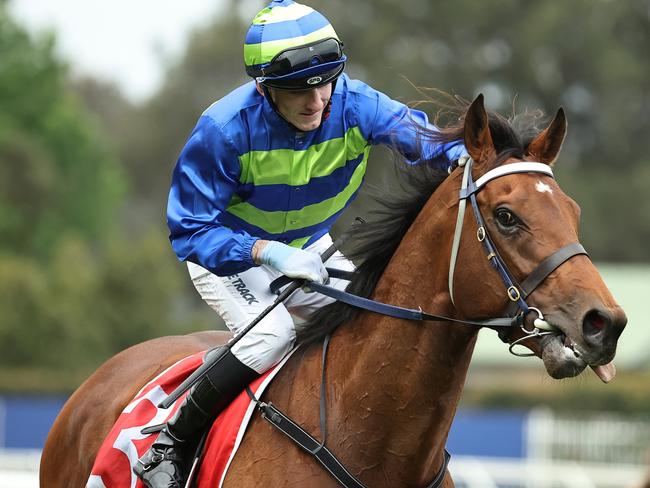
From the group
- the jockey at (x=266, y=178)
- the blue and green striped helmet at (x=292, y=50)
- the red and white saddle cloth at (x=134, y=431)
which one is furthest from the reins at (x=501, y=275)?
the red and white saddle cloth at (x=134, y=431)

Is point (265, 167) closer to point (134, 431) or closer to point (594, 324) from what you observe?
point (134, 431)

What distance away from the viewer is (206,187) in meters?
4.52

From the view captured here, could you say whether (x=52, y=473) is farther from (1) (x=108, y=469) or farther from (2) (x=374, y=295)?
(2) (x=374, y=295)

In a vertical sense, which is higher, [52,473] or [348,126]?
[348,126]

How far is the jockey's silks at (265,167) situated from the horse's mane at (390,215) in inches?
3.3

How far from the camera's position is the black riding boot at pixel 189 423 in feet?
14.7

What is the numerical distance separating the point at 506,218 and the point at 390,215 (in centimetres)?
63

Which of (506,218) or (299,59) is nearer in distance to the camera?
(506,218)

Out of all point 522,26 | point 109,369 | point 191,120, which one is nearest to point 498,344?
point 522,26

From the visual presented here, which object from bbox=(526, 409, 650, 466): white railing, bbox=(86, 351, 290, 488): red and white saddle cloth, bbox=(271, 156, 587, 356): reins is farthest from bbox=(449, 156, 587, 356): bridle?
bbox=(526, 409, 650, 466): white railing

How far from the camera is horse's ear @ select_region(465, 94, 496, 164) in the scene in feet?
13.4

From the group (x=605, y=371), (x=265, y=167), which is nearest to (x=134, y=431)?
(x=265, y=167)

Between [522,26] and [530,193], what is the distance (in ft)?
129

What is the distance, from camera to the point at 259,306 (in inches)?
185
